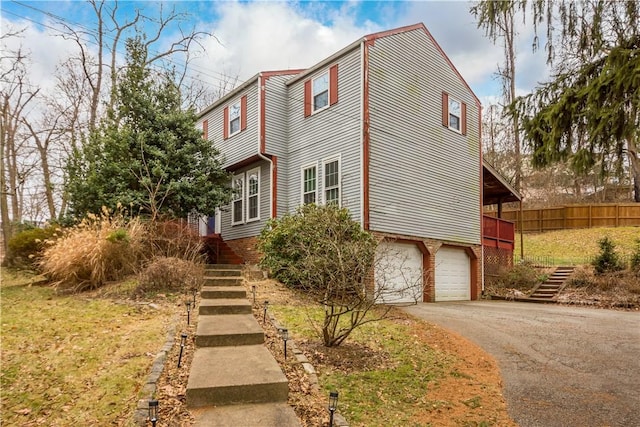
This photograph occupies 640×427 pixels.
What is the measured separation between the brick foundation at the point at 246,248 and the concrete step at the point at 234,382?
8781 millimetres

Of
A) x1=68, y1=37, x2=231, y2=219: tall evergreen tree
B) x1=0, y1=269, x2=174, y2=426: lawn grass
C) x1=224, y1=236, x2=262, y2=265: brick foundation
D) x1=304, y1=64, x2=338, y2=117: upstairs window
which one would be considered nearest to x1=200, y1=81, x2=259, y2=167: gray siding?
x1=68, y1=37, x2=231, y2=219: tall evergreen tree

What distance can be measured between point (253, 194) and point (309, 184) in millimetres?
2407

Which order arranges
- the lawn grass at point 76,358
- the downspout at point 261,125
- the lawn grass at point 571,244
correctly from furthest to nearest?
the lawn grass at point 571,244 < the downspout at point 261,125 < the lawn grass at point 76,358

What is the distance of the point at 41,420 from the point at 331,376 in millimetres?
2798

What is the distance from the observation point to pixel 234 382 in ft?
13.1

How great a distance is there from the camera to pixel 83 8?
18656 millimetres

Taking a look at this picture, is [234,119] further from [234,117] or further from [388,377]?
[388,377]

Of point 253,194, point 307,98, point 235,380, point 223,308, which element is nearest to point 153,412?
point 235,380

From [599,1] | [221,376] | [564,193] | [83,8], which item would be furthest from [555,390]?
[564,193]

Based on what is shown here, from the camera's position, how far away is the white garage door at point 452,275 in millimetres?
13859

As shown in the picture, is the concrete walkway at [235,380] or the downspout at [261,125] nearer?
the concrete walkway at [235,380]

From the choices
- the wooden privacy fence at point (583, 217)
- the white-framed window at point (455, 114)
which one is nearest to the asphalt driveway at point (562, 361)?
the white-framed window at point (455, 114)

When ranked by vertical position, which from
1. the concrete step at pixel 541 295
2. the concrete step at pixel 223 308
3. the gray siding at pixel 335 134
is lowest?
the concrete step at pixel 541 295

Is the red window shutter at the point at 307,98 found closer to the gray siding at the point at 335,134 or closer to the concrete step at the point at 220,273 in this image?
the gray siding at the point at 335,134
